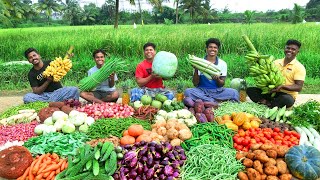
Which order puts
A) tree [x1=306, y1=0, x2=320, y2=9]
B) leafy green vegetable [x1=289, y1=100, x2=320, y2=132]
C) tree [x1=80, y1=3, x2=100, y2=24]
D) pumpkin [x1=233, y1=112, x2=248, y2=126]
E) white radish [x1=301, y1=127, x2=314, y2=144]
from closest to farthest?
white radish [x1=301, y1=127, x2=314, y2=144]
pumpkin [x1=233, y1=112, x2=248, y2=126]
leafy green vegetable [x1=289, y1=100, x2=320, y2=132]
tree [x1=80, y1=3, x2=100, y2=24]
tree [x1=306, y1=0, x2=320, y2=9]

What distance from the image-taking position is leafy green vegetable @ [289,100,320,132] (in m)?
4.70

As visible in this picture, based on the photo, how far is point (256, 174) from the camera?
10.9 feet

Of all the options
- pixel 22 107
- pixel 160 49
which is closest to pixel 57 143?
pixel 22 107

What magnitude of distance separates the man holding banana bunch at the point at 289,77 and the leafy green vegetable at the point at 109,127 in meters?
2.67

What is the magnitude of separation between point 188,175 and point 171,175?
0.66ft

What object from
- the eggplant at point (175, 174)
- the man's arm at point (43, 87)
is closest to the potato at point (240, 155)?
the eggplant at point (175, 174)

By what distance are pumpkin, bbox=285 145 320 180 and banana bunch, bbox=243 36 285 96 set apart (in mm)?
2211

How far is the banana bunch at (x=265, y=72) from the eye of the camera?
5.57 metres

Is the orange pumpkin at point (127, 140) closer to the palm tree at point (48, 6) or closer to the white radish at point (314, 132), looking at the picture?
the white radish at point (314, 132)

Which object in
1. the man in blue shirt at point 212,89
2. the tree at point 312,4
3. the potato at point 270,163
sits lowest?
the potato at point 270,163

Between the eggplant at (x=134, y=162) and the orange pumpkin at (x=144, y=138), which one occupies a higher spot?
the orange pumpkin at (x=144, y=138)

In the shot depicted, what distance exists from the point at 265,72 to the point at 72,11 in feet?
171

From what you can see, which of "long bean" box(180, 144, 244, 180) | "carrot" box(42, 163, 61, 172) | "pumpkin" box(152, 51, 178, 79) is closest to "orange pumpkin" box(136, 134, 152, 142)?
"long bean" box(180, 144, 244, 180)

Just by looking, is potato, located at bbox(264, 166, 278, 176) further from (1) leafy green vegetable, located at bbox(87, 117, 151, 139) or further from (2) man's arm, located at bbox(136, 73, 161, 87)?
(2) man's arm, located at bbox(136, 73, 161, 87)
